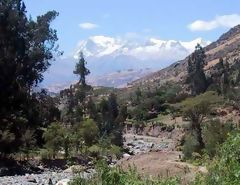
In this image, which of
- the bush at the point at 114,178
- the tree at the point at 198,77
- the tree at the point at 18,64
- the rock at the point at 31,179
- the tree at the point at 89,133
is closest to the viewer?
the bush at the point at 114,178

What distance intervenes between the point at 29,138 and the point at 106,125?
60.3ft

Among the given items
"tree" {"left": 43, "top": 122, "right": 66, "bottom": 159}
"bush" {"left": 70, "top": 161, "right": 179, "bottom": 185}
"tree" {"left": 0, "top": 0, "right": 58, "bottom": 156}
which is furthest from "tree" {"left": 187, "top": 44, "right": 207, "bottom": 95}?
"bush" {"left": 70, "top": 161, "right": 179, "bottom": 185}

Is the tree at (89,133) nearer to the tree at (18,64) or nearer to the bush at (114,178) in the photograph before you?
the tree at (18,64)

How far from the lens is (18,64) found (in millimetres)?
39906

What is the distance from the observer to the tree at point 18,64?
36406 mm

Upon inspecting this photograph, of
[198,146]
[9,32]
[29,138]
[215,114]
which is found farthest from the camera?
[215,114]

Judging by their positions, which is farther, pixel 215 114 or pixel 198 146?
pixel 215 114

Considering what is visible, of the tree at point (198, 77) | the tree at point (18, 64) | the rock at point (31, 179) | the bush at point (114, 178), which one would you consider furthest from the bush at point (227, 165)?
the tree at point (198, 77)

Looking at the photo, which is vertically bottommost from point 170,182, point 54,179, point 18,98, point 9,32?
point 54,179

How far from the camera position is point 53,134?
124ft

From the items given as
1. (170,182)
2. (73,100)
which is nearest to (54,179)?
(170,182)

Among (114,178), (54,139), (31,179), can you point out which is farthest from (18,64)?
(114,178)

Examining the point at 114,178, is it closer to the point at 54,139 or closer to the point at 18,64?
the point at 54,139

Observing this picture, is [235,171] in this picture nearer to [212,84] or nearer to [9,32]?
[9,32]
